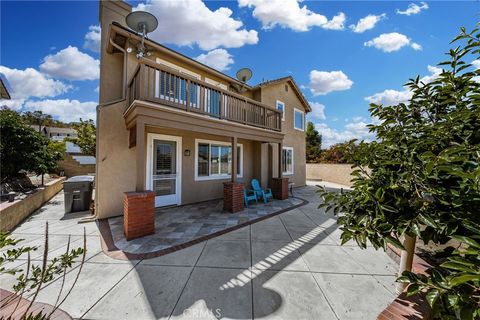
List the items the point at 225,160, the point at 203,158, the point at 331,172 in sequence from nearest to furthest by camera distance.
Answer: the point at 203,158, the point at 225,160, the point at 331,172

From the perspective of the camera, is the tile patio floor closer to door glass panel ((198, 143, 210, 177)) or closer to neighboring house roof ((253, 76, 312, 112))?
door glass panel ((198, 143, 210, 177))

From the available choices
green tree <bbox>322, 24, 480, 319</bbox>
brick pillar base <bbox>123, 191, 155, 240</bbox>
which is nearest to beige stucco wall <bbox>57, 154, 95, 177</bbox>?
brick pillar base <bbox>123, 191, 155, 240</bbox>

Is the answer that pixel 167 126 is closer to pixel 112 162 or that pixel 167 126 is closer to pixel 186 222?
pixel 112 162

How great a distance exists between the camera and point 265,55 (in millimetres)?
11680

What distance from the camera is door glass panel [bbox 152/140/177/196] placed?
7207 mm

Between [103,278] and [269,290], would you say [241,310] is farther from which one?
[103,278]

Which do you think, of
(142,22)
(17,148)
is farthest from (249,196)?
(17,148)

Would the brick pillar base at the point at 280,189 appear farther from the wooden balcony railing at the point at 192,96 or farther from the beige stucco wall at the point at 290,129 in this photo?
→ the wooden balcony railing at the point at 192,96

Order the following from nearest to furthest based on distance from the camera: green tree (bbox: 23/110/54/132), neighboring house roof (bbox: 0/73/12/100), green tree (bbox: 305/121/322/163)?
neighboring house roof (bbox: 0/73/12/100), green tree (bbox: 305/121/322/163), green tree (bbox: 23/110/54/132)

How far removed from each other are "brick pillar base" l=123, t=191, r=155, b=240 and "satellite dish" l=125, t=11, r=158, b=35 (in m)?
5.35

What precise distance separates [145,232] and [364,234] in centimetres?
486

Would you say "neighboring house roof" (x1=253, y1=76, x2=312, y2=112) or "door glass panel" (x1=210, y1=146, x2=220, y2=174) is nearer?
"door glass panel" (x1=210, y1=146, x2=220, y2=174)

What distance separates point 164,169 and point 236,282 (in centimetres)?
550

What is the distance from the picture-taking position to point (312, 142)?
26.9m
